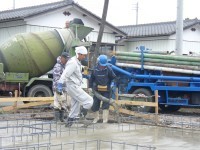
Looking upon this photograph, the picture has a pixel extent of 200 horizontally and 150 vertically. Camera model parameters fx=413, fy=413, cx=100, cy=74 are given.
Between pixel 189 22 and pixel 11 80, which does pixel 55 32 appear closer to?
pixel 11 80

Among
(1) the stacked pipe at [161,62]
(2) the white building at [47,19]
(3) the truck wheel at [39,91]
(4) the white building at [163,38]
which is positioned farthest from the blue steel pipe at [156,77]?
(4) the white building at [163,38]

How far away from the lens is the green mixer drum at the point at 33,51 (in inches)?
525

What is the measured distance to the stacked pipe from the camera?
12266 millimetres

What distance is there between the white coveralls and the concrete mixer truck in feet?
16.7

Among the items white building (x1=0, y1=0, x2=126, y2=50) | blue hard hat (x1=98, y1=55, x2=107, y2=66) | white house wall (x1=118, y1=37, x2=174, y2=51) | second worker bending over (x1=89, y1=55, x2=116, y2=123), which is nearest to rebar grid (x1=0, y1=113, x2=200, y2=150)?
second worker bending over (x1=89, y1=55, x2=116, y2=123)

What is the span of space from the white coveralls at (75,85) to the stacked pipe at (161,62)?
4481 millimetres

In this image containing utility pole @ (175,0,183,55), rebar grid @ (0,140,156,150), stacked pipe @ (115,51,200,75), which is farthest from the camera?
utility pole @ (175,0,183,55)

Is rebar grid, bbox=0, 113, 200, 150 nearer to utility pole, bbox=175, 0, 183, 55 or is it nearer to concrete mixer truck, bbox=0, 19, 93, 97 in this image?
concrete mixer truck, bbox=0, 19, 93, 97

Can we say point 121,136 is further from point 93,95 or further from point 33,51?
point 33,51

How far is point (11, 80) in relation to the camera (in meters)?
13.4

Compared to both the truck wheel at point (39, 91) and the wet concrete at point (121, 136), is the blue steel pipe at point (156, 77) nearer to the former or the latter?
the truck wheel at point (39, 91)

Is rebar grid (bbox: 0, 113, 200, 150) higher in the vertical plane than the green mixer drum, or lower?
lower

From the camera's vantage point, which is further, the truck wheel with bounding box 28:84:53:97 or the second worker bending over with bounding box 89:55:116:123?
the truck wheel with bounding box 28:84:53:97

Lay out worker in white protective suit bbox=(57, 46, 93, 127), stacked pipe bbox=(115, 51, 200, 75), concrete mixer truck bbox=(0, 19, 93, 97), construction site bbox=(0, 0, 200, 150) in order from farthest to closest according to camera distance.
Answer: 1. concrete mixer truck bbox=(0, 19, 93, 97)
2. stacked pipe bbox=(115, 51, 200, 75)
3. worker in white protective suit bbox=(57, 46, 93, 127)
4. construction site bbox=(0, 0, 200, 150)
